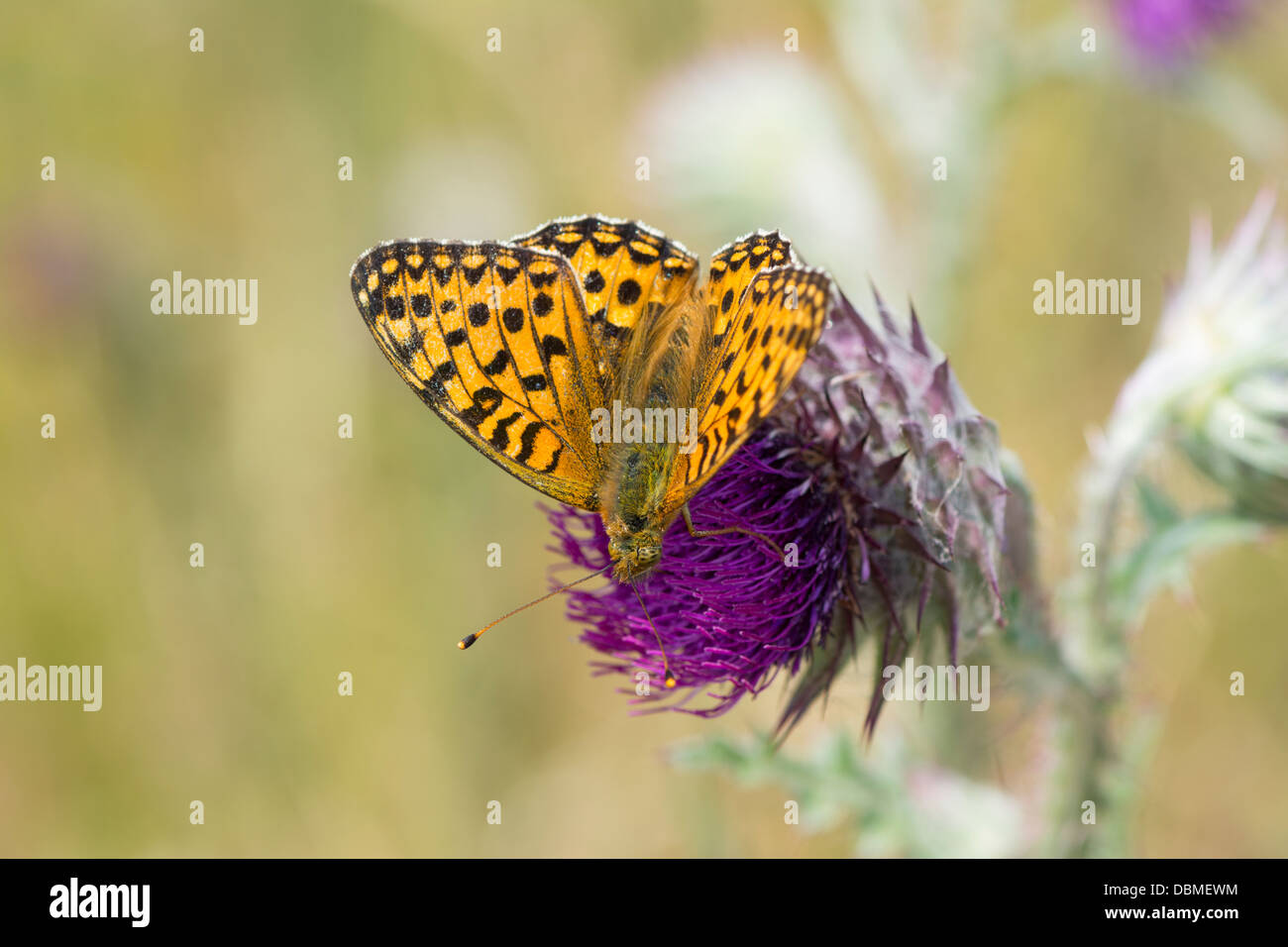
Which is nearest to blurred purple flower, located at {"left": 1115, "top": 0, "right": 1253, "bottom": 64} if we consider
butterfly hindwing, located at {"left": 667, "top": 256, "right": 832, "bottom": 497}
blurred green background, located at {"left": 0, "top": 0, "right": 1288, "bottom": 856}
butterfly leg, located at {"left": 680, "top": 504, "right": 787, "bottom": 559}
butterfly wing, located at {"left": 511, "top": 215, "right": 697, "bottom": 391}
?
blurred green background, located at {"left": 0, "top": 0, "right": 1288, "bottom": 856}

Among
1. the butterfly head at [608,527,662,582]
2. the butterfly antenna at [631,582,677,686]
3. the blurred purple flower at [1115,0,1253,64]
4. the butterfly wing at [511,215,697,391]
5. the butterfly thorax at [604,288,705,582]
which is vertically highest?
the blurred purple flower at [1115,0,1253,64]

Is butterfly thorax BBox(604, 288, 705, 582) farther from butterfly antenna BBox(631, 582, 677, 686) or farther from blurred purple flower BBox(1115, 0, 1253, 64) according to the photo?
blurred purple flower BBox(1115, 0, 1253, 64)

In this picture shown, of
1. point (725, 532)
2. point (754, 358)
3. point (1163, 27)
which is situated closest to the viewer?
point (754, 358)

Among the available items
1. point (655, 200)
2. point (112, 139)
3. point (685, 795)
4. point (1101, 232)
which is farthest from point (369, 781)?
point (1101, 232)

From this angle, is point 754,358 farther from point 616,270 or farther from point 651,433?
point 616,270

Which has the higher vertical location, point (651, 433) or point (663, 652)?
point (651, 433)

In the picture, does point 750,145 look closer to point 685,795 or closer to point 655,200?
point 655,200

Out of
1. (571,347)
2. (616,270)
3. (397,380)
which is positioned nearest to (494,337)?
(571,347)
